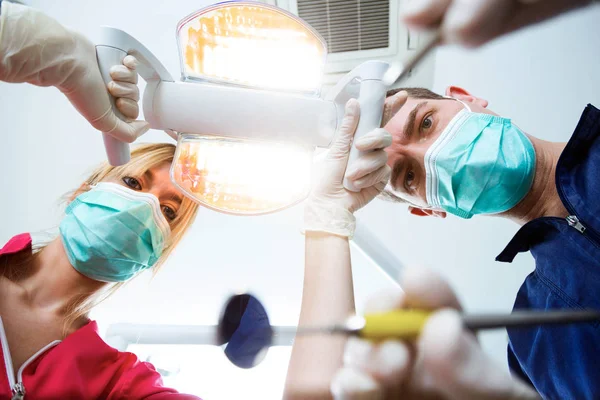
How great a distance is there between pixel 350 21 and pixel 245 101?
0.68 meters

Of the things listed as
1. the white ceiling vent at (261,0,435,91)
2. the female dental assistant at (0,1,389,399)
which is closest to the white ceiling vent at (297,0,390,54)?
the white ceiling vent at (261,0,435,91)

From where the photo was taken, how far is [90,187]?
4.77 ft

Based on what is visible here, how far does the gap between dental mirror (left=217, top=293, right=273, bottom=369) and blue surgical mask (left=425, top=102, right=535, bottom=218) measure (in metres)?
0.73

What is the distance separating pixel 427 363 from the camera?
1.25 ft

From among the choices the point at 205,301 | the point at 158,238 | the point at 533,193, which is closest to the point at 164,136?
the point at 158,238

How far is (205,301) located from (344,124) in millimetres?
1093

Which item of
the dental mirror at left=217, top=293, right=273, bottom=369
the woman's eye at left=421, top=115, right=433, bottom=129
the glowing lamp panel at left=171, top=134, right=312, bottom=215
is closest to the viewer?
the dental mirror at left=217, top=293, right=273, bottom=369

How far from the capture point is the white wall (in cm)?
152

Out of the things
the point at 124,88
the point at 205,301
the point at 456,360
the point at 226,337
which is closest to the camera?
the point at 456,360

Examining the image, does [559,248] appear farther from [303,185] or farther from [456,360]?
[456,360]

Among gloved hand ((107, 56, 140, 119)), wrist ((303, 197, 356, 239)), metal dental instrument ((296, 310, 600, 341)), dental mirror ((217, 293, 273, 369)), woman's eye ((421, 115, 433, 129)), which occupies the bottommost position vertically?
wrist ((303, 197, 356, 239))

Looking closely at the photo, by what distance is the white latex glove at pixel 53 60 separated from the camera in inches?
27.2

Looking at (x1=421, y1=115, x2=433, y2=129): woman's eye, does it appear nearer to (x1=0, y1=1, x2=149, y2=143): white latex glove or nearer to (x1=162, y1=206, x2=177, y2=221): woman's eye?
(x1=0, y1=1, x2=149, y2=143): white latex glove

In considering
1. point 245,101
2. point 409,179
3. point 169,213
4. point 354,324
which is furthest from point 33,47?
point 409,179
